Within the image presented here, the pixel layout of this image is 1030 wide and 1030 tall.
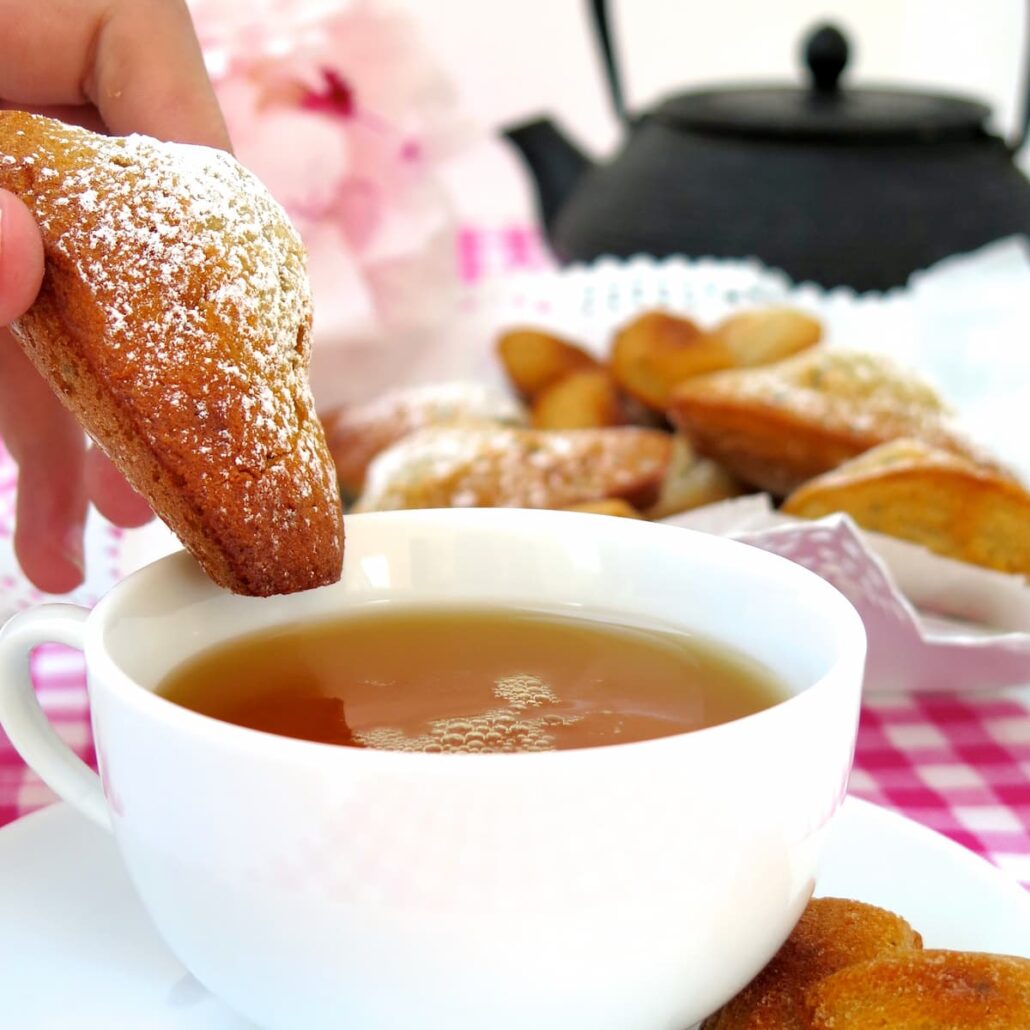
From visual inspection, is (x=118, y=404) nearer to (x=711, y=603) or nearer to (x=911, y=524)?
(x=711, y=603)

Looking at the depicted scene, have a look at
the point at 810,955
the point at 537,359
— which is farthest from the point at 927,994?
the point at 537,359

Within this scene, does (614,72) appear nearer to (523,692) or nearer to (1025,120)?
(1025,120)

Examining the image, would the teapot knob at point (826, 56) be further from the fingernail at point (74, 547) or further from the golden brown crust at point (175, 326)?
the golden brown crust at point (175, 326)

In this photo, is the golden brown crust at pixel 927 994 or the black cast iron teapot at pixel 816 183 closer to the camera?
the golden brown crust at pixel 927 994

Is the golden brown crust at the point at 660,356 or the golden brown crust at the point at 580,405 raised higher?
the golden brown crust at the point at 660,356

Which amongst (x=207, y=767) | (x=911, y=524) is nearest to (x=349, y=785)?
(x=207, y=767)

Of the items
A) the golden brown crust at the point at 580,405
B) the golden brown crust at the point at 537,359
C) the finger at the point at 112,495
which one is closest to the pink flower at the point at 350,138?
the golden brown crust at the point at 537,359
